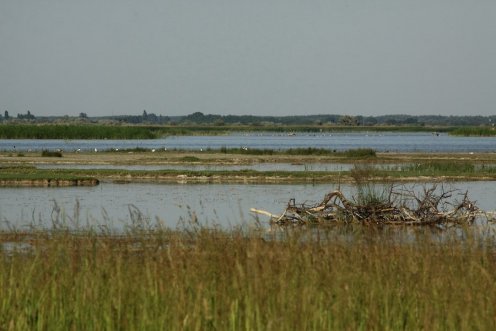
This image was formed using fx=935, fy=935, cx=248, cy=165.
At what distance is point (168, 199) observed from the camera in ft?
110

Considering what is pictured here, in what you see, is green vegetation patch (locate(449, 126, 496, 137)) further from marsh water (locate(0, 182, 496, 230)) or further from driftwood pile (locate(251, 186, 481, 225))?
driftwood pile (locate(251, 186, 481, 225))

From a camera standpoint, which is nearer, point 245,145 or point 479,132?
point 245,145

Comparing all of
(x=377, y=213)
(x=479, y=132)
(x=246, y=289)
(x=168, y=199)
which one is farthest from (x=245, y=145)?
(x=246, y=289)

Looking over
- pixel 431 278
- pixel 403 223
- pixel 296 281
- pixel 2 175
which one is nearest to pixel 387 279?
pixel 431 278

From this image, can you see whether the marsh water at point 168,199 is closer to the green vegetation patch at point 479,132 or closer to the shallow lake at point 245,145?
the shallow lake at point 245,145

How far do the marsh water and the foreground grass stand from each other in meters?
12.9

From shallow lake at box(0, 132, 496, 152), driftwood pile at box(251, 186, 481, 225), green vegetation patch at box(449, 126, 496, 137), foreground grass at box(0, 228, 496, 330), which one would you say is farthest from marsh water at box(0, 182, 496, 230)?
green vegetation patch at box(449, 126, 496, 137)

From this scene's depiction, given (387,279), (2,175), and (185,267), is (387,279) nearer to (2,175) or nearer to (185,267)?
(185,267)

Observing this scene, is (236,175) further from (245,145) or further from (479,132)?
(479,132)

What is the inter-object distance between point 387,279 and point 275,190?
26.8m

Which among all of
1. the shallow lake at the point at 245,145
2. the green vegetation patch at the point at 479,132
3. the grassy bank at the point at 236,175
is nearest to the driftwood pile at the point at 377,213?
the grassy bank at the point at 236,175

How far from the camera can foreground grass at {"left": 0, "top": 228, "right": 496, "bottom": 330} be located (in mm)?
9172

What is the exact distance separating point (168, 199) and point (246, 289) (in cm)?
2367

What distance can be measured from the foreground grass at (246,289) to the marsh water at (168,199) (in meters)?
12.9
